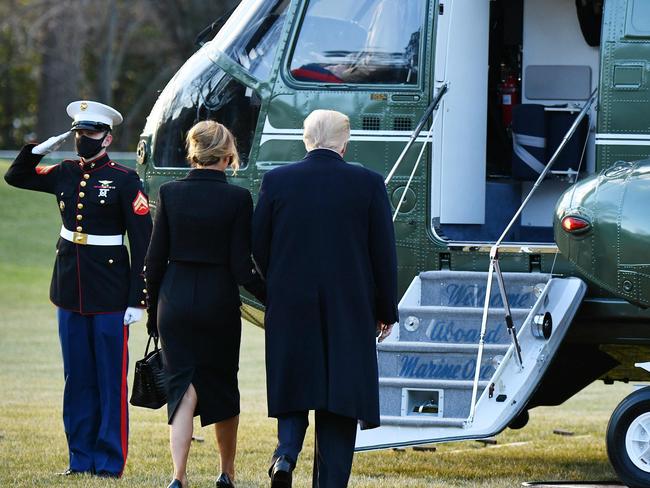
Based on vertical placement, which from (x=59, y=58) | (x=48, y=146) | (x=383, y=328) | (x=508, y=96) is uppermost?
(x=508, y=96)

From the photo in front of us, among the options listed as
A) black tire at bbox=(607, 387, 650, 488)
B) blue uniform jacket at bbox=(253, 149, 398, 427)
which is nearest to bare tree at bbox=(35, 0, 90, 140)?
black tire at bbox=(607, 387, 650, 488)

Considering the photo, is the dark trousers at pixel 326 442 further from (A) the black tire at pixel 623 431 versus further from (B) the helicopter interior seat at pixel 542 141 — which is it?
(B) the helicopter interior seat at pixel 542 141

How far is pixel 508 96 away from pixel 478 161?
619 mm

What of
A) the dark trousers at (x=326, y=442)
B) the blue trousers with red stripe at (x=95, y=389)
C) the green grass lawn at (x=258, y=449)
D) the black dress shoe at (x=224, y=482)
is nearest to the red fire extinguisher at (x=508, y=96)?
the green grass lawn at (x=258, y=449)

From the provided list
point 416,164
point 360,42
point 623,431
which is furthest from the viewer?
point 360,42

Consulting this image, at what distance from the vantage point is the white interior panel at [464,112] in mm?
7668

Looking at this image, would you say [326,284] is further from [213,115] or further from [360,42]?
[213,115]

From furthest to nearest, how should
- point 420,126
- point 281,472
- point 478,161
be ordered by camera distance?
point 478,161 → point 420,126 → point 281,472

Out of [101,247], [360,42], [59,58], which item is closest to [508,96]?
[360,42]

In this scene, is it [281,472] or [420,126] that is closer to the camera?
[281,472]

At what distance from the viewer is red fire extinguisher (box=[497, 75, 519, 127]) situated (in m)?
8.30

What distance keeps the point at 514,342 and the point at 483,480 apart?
125 centimetres

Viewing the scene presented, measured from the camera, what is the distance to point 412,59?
7.67m

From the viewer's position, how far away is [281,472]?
545 centimetres
